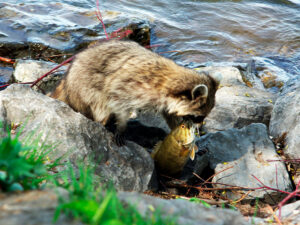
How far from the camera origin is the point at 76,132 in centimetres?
395

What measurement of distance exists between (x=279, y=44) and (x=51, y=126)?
Answer: 7.95 m

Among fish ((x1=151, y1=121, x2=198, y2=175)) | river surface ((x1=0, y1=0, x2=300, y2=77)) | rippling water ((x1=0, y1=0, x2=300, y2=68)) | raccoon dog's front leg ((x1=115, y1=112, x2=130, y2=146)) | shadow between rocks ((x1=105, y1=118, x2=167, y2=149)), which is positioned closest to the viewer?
fish ((x1=151, y1=121, x2=198, y2=175))

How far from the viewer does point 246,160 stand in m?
4.77

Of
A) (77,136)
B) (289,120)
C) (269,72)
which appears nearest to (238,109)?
(289,120)

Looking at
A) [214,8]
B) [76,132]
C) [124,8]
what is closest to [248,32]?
[214,8]

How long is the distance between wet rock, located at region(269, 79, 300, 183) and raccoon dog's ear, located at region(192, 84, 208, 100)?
1653 mm

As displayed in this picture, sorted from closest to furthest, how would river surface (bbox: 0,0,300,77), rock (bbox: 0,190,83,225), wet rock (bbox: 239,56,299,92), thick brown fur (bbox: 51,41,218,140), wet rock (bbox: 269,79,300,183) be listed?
rock (bbox: 0,190,83,225) < thick brown fur (bbox: 51,41,218,140) < wet rock (bbox: 269,79,300,183) < wet rock (bbox: 239,56,299,92) < river surface (bbox: 0,0,300,77)

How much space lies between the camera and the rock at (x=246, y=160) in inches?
176

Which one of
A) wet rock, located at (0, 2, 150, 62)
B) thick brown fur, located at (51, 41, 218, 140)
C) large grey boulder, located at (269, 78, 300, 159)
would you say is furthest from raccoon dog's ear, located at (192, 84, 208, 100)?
wet rock, located at (0, 2, 150, 62)

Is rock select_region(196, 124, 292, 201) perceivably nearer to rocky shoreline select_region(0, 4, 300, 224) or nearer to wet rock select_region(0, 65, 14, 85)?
rocky shoreline select_region(0, 4, 300, 224)

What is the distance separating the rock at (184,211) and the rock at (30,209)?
39 centimetres

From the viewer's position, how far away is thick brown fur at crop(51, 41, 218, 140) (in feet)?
13.6

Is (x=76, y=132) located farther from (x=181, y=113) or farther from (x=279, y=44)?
(x=279, y=44)

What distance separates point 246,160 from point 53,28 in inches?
246
